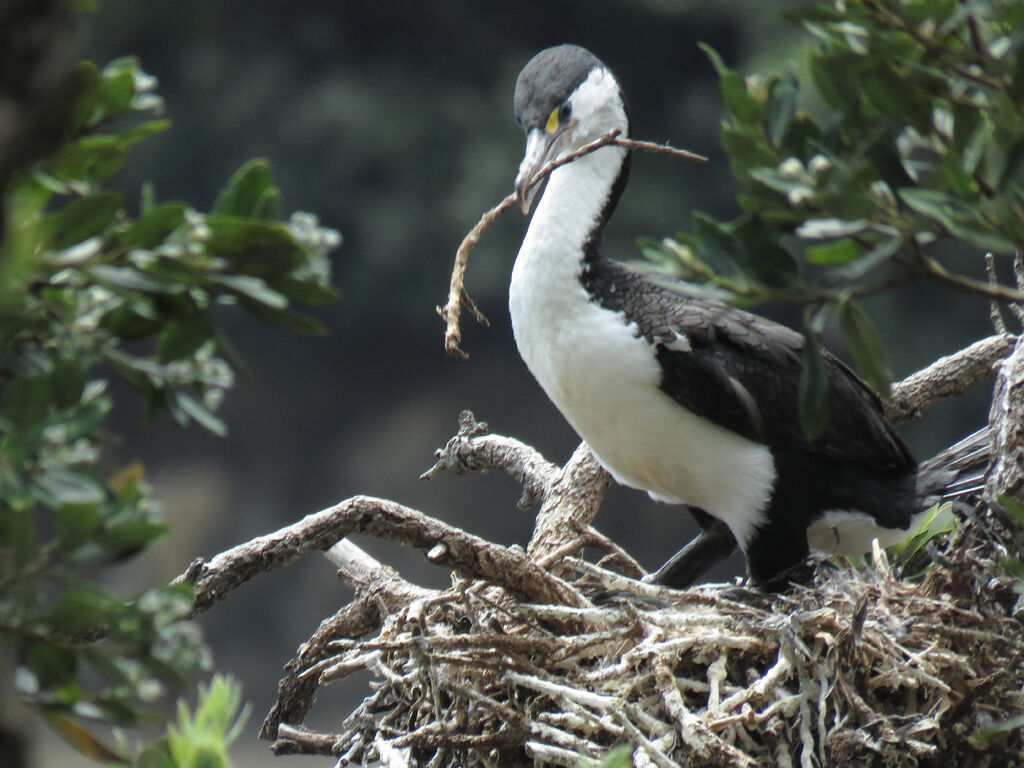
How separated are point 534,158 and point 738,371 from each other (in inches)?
15.1

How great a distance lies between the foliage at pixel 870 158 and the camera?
0.60 meters

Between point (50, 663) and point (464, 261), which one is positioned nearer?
point (50, 663)

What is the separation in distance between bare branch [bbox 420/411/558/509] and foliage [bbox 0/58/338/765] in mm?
1283

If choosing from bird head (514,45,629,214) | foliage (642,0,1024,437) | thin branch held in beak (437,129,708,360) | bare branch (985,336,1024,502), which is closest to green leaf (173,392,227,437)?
foliage (642,0,1024,437)

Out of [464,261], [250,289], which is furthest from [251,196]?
[464,261]

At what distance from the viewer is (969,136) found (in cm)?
63

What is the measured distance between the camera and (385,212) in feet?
19.4

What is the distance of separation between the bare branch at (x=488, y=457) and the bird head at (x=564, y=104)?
1.35 feet

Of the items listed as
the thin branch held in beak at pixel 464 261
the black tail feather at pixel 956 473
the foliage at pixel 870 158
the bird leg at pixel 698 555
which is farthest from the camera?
the bird leg at pixel 698 555

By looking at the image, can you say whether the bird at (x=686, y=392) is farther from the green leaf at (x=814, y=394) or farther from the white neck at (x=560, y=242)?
the green leaf at (x=814, y=394)

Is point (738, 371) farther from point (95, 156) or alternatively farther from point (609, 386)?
point (95, 156)

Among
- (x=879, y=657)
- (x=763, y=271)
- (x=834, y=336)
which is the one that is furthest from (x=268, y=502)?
(x=763, y=271)

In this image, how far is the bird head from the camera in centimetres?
163

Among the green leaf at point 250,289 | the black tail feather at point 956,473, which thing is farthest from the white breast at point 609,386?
the green leaf at point 250,289
